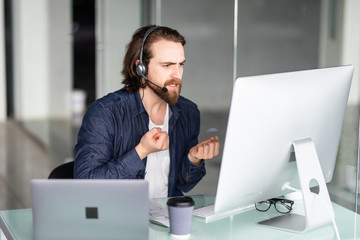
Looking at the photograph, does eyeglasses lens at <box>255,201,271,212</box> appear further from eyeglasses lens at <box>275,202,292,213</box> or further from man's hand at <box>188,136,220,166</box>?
man's hand at <box>188,136,220,166</box>

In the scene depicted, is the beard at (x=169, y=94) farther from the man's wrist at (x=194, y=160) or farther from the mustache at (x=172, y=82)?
the man's wrist at (x=194, y=160)

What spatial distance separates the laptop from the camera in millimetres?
1355

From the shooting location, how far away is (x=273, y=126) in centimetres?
149

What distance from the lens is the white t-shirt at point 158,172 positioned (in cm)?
217

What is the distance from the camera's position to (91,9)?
8.86m

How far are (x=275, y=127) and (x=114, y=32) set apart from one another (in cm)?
347

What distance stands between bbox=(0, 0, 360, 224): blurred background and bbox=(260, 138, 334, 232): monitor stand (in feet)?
1.13

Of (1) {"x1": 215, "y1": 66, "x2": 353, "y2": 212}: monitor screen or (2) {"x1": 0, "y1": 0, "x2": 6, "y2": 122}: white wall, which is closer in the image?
(1) {"x1": 215, "y1": 66, "x2": 353, "y2": 212}: monitor screen

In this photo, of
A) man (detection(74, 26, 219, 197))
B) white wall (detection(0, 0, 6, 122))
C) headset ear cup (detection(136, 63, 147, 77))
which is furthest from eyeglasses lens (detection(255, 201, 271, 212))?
white wall (detection(0, 0, 6, 122))

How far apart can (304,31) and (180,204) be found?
134cm

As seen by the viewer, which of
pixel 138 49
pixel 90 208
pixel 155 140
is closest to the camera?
pixel 90 208

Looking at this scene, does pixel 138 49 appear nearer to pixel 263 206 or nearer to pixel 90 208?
pixel 263 206

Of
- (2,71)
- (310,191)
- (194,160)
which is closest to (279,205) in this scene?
(310,191)

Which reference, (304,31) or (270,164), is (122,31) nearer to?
(304,31)
